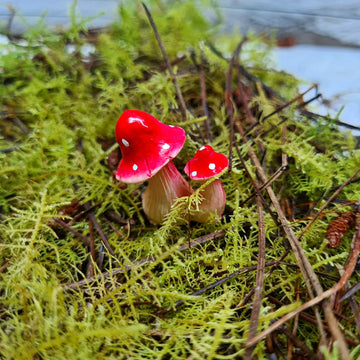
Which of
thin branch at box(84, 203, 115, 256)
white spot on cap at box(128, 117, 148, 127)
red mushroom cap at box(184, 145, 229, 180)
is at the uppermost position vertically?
white spot on cap at box(128, 117, 148, 127)

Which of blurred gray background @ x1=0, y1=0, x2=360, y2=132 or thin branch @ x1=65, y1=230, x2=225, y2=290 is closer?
thin branch @ x1=65, y1=230, x2=225, y2=290

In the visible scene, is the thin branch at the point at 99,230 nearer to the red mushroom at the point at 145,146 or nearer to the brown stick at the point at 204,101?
the red mushroom at the point at 145,146

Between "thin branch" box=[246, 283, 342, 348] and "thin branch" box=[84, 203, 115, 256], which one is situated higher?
"thin branch" box=[246, 283, 342, 348]

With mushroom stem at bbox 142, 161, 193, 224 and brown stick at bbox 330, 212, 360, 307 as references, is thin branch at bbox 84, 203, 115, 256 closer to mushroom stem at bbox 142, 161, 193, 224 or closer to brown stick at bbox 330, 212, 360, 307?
mushroom stem at bbox 142, 161, 193, 224

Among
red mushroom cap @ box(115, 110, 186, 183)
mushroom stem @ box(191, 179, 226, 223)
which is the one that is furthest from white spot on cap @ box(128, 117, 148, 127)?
mushroom stem @ box(191, 179, 226, 223)

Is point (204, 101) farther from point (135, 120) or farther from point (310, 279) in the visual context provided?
point (310, 279)

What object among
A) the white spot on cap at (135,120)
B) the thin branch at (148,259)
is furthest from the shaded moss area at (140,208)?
the white spot on cap at (135,120)

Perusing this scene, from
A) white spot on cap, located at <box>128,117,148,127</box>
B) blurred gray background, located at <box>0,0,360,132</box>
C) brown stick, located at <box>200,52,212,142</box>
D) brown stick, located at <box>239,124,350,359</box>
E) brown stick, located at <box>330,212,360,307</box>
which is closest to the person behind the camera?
brown stick, located at <box>239,124,350,359</box>
